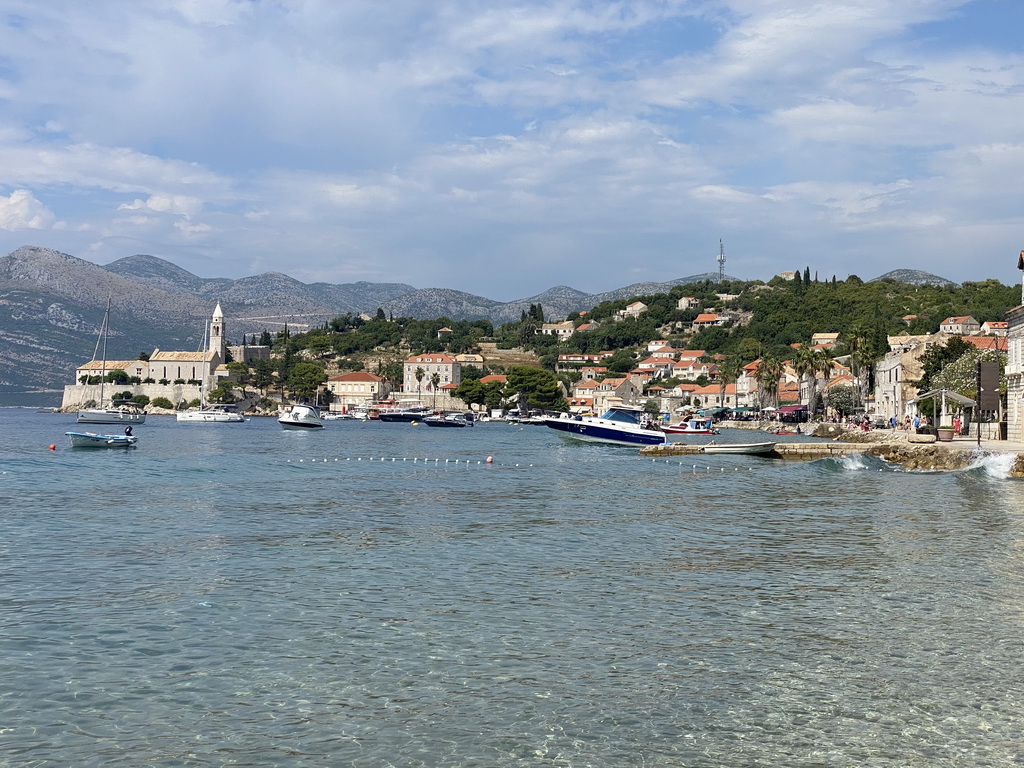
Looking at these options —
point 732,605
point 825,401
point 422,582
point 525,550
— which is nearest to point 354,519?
point 525,550

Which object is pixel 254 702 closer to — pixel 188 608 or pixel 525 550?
pixel 188 608

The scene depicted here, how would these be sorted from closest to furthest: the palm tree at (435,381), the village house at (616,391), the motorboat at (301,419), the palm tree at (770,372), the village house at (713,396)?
the motorboat at (301,419) → the palm tree at (770,372) → the village house at (713,396) → the village house at (616,391) → the palm tree at (435,381)

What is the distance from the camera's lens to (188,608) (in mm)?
13188

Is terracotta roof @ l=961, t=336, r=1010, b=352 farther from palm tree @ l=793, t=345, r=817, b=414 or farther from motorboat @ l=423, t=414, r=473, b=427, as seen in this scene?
motorboat @ l=423, t=414, r=473, b=427

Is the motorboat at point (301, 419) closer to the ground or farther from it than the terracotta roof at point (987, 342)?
closer to the ground

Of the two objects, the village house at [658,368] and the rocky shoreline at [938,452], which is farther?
the village house at [658,368]

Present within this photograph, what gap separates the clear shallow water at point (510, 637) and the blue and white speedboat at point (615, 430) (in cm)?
3384

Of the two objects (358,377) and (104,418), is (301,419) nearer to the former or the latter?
(104,418)

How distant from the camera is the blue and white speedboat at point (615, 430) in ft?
196

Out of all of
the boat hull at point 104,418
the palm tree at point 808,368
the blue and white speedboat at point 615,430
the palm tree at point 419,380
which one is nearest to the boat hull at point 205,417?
the boat hull at point 104,418

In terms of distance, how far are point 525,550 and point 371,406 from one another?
15871 cm

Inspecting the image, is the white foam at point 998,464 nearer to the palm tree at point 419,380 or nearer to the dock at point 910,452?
the dock at point 910,452

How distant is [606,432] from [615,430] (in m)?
0.88

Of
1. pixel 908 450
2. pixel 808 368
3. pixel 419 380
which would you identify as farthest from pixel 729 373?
pixel 908 450
